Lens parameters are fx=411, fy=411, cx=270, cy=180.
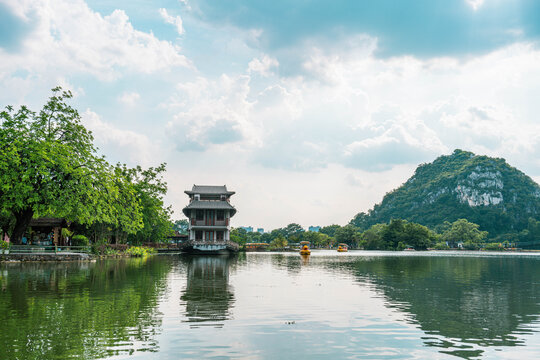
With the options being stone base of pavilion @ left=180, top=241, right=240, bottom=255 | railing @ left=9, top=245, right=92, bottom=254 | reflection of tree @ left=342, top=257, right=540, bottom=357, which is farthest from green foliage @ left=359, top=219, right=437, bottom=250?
reflection of tree @ left=342, top=257, right=540, bottom=357

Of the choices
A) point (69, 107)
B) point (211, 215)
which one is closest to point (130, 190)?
point (69, 107)

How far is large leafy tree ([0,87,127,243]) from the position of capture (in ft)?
102

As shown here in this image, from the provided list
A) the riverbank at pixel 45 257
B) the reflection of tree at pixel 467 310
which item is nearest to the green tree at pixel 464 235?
the reflection of tree at pixel 467 310

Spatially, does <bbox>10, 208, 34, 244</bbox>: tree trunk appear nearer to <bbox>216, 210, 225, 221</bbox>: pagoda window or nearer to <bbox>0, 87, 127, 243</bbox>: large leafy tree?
<bbox>0, 87, 127, 243</bbox>: large leafy tree

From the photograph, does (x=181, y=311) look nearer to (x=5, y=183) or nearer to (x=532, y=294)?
(x=532, y=294)

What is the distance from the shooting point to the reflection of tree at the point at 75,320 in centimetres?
845

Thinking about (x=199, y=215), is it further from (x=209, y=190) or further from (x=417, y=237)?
(x=417, y=237)

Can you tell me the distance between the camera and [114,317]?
11789 millimetres

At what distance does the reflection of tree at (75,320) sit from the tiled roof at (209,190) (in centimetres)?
5369

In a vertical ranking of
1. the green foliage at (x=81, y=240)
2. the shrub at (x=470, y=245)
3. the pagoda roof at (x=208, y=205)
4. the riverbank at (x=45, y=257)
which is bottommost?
the shrub at (x=470, y=245)

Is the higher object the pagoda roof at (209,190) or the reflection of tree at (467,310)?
the pagoda roof at (209,190)

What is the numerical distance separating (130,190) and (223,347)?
127 ft

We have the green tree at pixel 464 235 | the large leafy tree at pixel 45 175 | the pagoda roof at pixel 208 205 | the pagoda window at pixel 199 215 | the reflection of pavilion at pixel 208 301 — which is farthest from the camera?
the green tree at pixel 464 235

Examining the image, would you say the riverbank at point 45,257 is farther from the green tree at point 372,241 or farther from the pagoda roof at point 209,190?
the green tree at point 372,241
